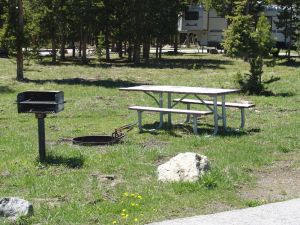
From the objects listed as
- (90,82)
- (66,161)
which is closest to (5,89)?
(90,82)

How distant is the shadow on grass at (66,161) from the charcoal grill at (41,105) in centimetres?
14

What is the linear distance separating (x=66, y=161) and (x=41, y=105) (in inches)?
37.3

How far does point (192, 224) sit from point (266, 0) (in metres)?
38.0

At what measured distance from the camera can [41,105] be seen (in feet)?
27.7

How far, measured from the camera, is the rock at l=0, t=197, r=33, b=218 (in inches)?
222

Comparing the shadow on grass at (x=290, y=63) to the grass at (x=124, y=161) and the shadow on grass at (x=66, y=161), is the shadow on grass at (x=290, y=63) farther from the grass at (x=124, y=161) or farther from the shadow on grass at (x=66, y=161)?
the shadow on grass at (x=66, y=161)

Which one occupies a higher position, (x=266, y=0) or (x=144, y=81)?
(x=266, y=0)

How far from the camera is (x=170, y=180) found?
24.0ft

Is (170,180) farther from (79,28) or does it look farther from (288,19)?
(288,19)

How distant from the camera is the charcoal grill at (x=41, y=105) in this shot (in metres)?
8.41

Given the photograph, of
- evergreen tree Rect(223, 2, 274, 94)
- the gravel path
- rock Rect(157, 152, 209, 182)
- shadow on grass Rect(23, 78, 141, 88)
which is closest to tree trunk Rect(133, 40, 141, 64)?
shadow on grass Rect(23, 78, 141, 88)

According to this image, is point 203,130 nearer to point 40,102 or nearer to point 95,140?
point 95,140


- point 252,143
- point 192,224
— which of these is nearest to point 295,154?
point 252,143

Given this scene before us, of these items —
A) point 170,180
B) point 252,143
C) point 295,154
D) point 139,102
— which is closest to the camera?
point 170,180
